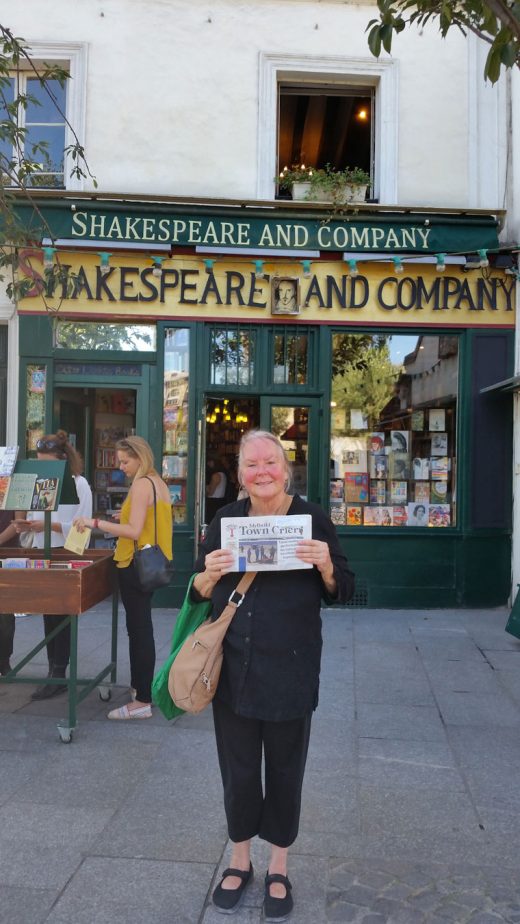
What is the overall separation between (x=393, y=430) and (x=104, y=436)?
12.1 ft

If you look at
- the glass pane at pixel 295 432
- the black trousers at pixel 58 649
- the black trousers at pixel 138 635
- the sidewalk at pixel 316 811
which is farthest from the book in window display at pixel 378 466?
the black trousers at pixel 58 649

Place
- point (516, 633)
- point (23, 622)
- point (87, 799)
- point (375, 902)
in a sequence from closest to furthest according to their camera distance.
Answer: point (375, 902) → point (87, 799) → point (516, 633) → point (23, 622)

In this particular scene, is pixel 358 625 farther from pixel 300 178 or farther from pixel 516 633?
pixel 300 178

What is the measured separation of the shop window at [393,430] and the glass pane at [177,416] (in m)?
1.73

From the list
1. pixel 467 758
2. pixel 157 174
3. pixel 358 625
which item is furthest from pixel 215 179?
pixel 467 758

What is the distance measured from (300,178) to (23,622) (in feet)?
19.3

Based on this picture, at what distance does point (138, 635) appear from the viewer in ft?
17.3

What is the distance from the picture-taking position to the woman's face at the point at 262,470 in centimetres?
301

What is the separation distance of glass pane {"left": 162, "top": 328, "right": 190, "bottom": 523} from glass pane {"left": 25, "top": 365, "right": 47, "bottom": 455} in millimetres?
1404

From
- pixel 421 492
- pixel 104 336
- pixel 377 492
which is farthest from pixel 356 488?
pixel 104 336

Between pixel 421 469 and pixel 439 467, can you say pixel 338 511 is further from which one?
pixel 439 467

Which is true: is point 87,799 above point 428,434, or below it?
below

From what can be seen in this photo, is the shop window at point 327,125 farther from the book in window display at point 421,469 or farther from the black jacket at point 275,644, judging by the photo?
the black jacket at point 275,644

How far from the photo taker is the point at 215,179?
8.85 metres
